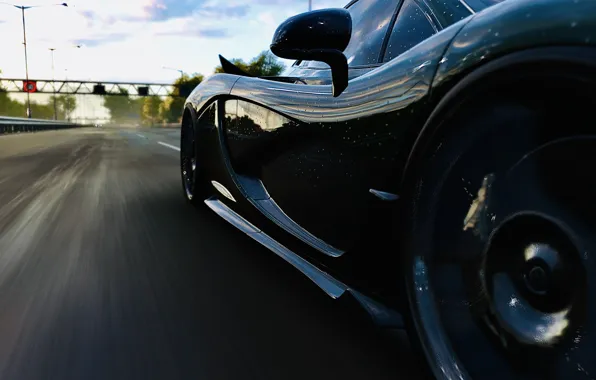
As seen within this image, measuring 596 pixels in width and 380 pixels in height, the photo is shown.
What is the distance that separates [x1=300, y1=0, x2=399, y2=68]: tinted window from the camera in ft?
8.56

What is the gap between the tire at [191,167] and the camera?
14.3 ft

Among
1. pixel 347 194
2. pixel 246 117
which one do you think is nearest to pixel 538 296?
pixel 347 194

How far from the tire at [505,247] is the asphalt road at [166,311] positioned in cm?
48

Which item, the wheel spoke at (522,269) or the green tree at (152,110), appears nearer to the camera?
the wheel spoke at (522,269)

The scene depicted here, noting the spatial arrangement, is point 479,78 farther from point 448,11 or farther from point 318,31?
point 448,11

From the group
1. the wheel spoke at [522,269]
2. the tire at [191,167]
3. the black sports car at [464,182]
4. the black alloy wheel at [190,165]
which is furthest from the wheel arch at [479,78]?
the black alloy wheel at [190,165]

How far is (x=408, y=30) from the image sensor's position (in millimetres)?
2443

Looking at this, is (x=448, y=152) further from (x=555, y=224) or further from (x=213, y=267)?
(x=213, y=267)

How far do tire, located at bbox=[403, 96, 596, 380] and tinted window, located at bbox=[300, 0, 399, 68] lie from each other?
110 cm

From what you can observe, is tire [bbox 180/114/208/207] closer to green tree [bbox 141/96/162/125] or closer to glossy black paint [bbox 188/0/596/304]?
glossy black paint [bbox 188/0/596/304]

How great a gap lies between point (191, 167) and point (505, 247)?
362 centimetres

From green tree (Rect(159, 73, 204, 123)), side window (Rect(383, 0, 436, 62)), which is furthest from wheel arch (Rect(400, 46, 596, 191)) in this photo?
green tree (Rect(159, 73, 204, 123))

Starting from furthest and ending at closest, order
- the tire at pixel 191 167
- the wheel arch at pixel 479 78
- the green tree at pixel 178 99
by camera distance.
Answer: the green tree at pixel 178 99 → the tire at pixel 191 167 → the wheel arch at pixel 479 78

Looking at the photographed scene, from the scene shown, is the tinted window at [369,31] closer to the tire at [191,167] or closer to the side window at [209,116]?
the side window at [209,116]
